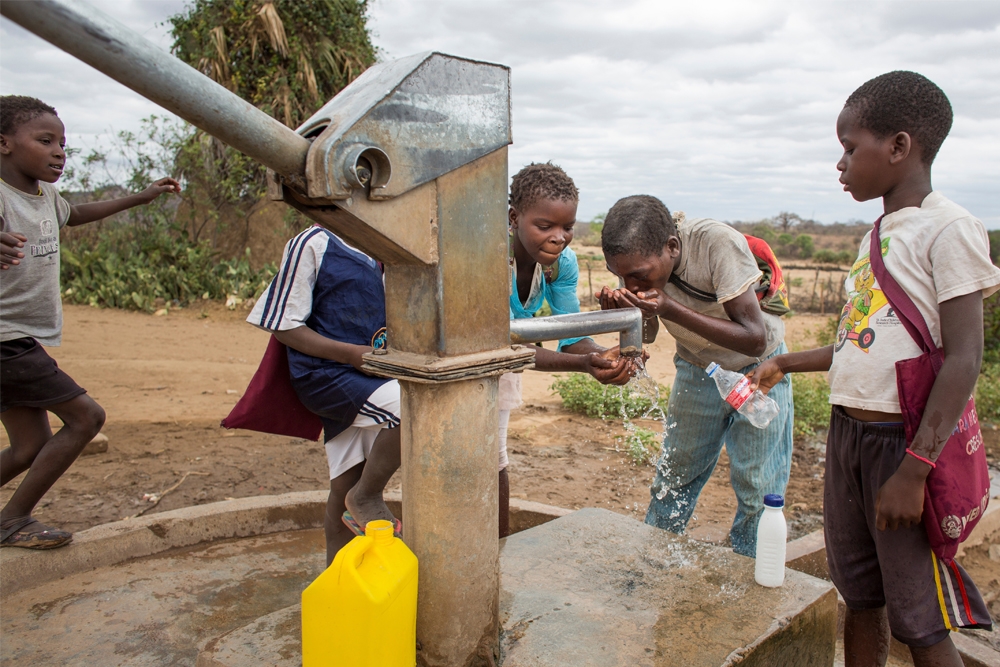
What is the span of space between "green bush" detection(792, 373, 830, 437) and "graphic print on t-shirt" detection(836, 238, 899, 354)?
3.49 meters

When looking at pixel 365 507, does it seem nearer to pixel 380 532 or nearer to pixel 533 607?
pixel 533 607

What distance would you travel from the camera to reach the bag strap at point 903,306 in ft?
5.63

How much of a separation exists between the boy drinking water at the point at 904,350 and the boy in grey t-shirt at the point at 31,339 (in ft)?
7.96

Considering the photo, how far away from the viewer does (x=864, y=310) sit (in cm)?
186

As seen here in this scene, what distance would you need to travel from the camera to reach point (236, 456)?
3.99 meters

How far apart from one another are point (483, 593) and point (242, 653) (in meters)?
0.53

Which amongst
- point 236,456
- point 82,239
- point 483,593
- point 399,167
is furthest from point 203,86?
point 82,239

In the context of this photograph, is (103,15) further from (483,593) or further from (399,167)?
(483,593)

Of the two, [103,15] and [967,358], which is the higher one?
[103,15]

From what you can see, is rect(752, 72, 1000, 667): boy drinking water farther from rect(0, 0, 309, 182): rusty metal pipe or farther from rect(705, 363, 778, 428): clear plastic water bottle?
rect(0, 0, 309, 182): rusty metal pipe

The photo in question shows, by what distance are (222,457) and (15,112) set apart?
2.00 m

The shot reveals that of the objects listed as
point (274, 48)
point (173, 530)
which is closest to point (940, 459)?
point (173, 530)

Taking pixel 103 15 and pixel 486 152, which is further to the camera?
pixel 486 152

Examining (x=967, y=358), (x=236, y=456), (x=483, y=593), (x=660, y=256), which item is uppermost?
(x=660, y=256)
